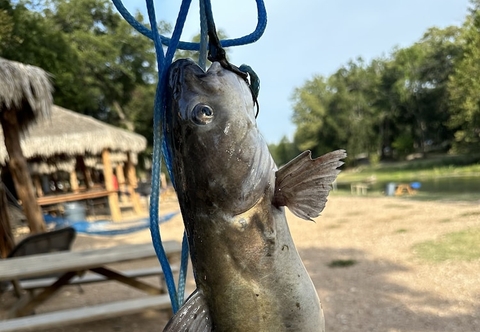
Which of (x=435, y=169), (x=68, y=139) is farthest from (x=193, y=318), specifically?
(x=435, y=169)

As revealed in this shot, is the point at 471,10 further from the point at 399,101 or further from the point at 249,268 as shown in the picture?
the point at 249,268

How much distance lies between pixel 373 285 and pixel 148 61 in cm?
2198

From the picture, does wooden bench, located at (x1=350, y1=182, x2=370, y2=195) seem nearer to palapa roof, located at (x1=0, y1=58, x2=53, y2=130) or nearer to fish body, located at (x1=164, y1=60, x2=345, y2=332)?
palapa roof, located at (x1=0, y1=58, x2=53, y2=130)

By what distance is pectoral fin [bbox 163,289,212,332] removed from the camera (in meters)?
1.23

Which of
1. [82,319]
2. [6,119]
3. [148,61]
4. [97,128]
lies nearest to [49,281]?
[82,319]

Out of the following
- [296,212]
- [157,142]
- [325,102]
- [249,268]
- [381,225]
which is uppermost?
[325,102]

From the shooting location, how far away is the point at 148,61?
1013 inches

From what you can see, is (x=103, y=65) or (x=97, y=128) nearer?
(x=97, y=128)

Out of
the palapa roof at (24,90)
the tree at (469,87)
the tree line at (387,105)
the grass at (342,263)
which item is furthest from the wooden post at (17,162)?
the tree line at (387,105)

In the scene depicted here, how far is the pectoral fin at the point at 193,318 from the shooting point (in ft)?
4.04

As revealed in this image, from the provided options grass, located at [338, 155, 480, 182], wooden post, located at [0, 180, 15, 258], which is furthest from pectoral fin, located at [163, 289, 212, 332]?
grass, located at [338, 155, 480, 182]

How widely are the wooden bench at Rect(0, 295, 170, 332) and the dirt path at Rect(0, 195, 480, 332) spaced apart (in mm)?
596

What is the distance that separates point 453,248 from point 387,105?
45961 millimetres

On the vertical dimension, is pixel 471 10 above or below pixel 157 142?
above
